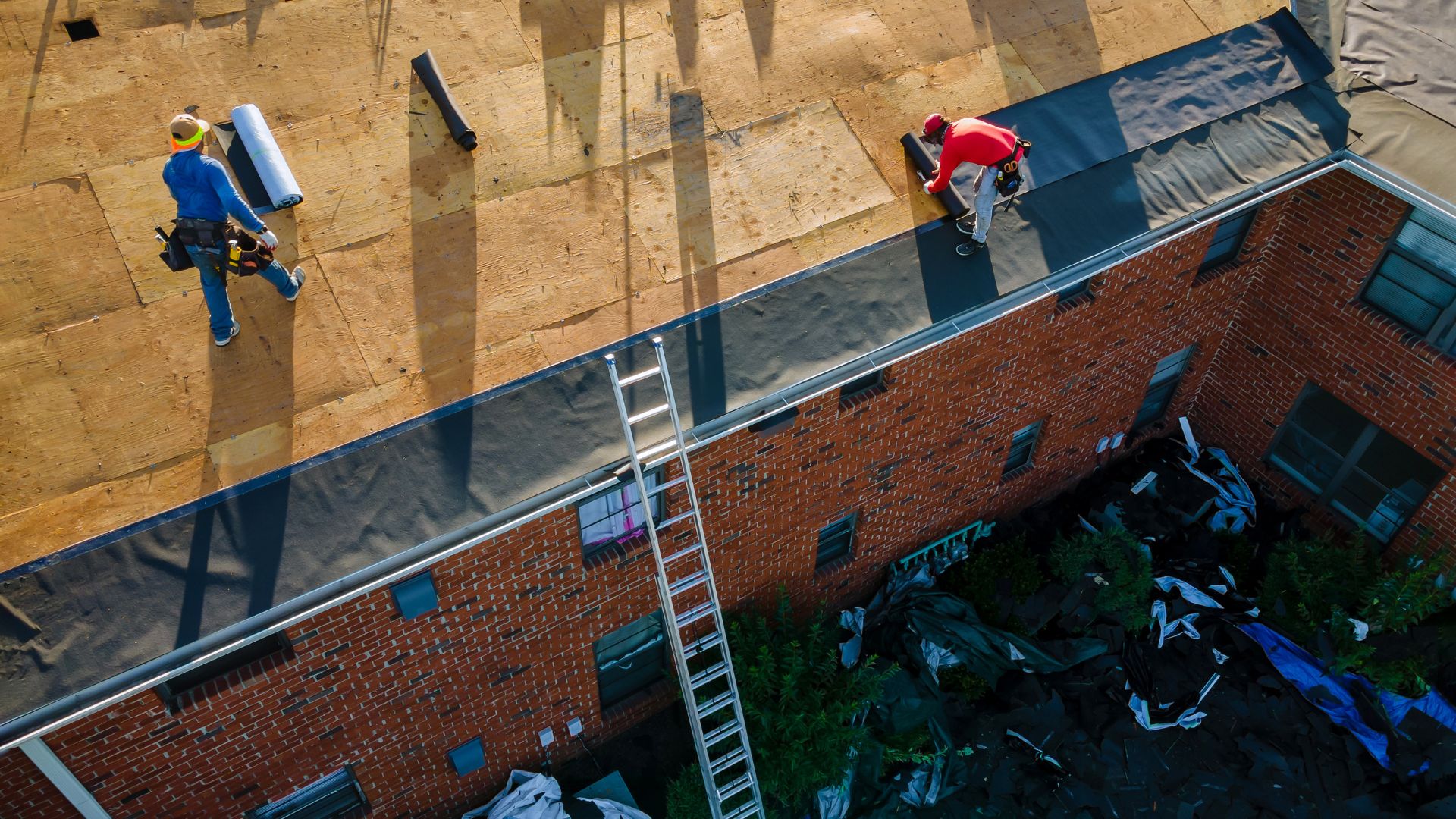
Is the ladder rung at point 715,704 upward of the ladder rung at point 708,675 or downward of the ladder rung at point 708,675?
downward

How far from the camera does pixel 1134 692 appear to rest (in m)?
13.8

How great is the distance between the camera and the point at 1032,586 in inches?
558

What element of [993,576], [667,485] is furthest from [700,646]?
[993,576]

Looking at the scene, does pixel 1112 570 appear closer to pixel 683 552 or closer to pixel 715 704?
pixel 715 704

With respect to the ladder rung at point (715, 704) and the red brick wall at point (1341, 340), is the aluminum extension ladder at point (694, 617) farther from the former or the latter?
the red brick wall at point (1341, 340)

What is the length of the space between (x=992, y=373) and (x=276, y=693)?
28.0 feet

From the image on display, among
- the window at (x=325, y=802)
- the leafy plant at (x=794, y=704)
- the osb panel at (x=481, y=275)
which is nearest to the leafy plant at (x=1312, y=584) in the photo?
the leafy plant at (x=794, y=704)

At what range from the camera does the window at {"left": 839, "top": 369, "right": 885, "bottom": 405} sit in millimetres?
11070

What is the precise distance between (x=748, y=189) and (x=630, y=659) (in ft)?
19.8

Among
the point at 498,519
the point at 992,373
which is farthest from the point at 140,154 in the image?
→ the point at 992,373

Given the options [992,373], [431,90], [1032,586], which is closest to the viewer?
[431,90]

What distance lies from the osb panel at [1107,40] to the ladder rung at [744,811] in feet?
30.3

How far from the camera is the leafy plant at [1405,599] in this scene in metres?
13.1

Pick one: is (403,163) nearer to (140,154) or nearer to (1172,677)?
(140,154)
